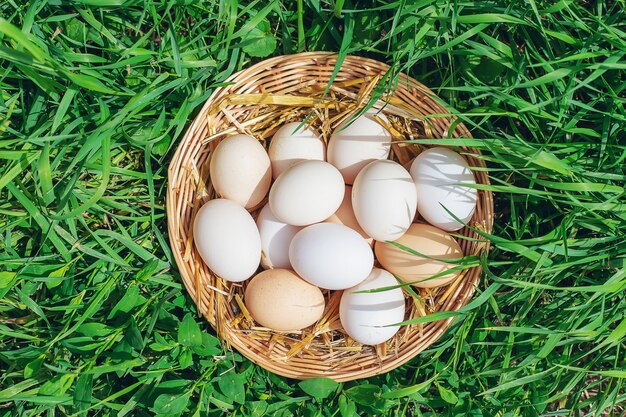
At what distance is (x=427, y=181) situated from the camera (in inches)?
51.9

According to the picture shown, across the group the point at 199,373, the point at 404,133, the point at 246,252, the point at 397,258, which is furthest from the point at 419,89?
the point at 199,373

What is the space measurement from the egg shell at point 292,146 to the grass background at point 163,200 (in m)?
0.19

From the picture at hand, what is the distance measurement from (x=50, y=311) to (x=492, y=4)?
122 cm

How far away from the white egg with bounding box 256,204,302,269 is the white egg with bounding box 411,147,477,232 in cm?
31

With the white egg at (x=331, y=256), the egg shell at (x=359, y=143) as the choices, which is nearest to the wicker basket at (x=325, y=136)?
the egg shell at (x=359, y=143)

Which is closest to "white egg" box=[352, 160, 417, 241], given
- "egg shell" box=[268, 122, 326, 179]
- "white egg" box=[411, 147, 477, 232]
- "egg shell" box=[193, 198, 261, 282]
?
"white egg" box=[411, 147, 477, 232]

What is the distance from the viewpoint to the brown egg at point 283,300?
1.31 m

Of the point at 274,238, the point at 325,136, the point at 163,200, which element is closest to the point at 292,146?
the point at 325,136

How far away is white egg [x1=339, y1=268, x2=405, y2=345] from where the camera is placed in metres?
1.31

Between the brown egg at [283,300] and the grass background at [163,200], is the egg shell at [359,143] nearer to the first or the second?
the grass background at [163,200]

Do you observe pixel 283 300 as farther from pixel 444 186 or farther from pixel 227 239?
pixel 444 186

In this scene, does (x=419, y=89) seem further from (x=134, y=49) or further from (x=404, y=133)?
(x=134, y=49)

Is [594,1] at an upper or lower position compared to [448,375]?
upper

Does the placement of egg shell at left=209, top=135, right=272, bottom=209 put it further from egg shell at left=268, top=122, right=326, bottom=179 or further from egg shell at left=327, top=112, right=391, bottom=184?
egg shell at left=327, top=112, right=391, bottom=184
